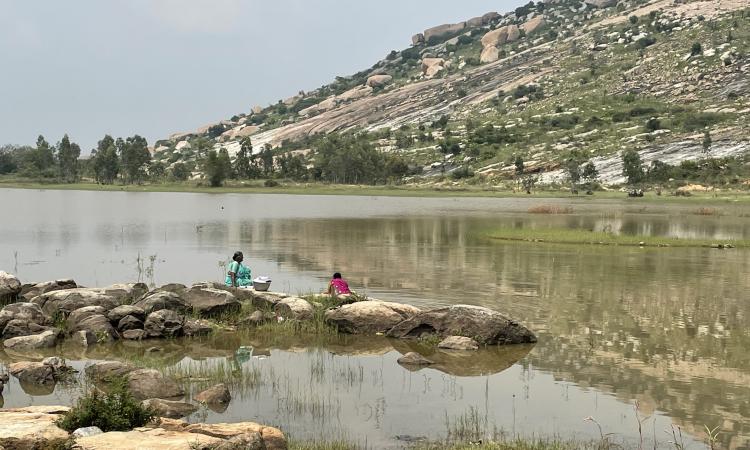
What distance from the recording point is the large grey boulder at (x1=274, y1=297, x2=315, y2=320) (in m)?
24.8

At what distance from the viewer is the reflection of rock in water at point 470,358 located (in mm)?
19781

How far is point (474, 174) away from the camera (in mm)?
194375

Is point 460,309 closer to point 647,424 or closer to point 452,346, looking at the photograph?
point 452,346

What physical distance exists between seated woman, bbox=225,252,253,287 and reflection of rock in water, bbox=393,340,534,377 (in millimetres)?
8991

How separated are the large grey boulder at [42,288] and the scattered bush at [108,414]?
629 inches

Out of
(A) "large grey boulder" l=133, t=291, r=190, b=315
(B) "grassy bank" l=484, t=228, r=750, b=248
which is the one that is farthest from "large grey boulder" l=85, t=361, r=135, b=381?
(B) "grassy bank" l=484, t=228, r=750, b=248

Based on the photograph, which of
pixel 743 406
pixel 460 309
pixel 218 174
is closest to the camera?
pixel 743 406

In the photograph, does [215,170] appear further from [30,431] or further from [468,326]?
[30,431]

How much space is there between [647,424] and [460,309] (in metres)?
8.86

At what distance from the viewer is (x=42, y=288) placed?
89.9 ft

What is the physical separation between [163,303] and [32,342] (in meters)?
4.46

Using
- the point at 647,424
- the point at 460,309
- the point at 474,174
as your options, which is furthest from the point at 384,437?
the point at 474,174

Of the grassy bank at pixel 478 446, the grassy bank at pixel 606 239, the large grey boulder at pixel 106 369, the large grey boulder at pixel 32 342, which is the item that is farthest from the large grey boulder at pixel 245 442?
the grassy bank at pixel 606 239

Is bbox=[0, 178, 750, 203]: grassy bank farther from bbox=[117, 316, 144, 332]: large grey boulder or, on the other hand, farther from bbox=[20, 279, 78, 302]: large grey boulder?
bbox=[117, 316, 144, 332]: large grey boulder
